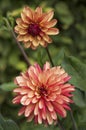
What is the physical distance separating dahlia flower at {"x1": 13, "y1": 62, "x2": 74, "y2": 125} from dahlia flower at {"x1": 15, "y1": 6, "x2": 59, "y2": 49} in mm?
102

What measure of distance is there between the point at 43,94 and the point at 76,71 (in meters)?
0.17

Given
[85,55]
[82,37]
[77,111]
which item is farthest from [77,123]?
[82,37]

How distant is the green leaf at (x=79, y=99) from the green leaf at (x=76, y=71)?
0.11 ft

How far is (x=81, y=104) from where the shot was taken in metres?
1.02

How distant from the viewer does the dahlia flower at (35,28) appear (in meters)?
0.97

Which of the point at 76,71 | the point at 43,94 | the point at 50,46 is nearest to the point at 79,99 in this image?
the point at 76,71

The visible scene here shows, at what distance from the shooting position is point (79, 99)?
1032 millimetres

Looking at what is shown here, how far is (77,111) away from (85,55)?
1.46 meters

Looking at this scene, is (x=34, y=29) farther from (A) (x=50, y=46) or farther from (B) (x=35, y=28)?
(A) (x=50, y=46)

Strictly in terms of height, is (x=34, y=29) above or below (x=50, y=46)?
below

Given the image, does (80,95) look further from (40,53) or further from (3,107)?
(3,107)

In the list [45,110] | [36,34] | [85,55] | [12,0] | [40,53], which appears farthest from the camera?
[12,0]

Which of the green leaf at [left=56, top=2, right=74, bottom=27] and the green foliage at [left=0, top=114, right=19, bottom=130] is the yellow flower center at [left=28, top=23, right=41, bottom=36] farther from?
the green leaf at [left=56, top=2, right=74, bottom=27]

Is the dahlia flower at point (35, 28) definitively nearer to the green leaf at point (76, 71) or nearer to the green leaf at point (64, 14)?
the green leaf at point (76, 71)
